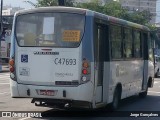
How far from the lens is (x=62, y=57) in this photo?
39.8 ft

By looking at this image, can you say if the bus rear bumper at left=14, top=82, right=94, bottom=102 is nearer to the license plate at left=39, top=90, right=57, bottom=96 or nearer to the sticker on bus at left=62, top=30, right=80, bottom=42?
the license plate at left=39, top=90, right=57, bottom=96

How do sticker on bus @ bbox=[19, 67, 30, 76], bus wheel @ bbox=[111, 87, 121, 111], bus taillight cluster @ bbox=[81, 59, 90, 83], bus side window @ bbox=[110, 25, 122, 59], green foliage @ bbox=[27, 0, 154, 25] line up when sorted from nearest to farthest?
1. bus taillight cluster @ bbox=[81, 59, 90, 83]
2. sticker on bus @ bbox=[19, 67, 30, 76]
3. bus side window @ bbox=[110, 25, 122, 59]
4. bus wheel @ bbox=[111, 87, 121, 111]
5. green foliage @ bbox=[27, 0, 154, 25]

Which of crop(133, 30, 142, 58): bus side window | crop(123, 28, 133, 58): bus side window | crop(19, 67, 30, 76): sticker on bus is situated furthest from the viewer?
crop(133, 30, 142, 58): bus side window

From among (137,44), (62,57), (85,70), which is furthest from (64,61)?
(137,44)

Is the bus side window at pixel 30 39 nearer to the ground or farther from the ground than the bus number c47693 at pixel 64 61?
farther from the ground

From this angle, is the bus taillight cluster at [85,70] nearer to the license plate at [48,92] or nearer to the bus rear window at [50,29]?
the bus rear window at [50,29]

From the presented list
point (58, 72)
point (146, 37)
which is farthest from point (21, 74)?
point (146, 37)

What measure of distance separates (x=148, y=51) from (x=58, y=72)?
26.6ft

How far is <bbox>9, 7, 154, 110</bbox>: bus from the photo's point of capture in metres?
11.9

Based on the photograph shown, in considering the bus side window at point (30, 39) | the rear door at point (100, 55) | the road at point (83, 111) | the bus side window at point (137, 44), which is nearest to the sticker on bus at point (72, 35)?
the rear door at point (100, 55)

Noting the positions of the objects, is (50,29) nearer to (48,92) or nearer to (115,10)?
(48,92)

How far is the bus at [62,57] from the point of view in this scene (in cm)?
1193

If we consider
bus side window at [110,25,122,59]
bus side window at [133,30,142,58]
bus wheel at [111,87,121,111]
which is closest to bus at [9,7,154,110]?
bus side window at [110,25,122,59]

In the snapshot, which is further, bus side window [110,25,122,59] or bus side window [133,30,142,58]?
bus side window [133,30,142,58]
